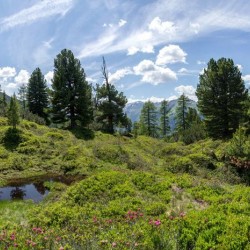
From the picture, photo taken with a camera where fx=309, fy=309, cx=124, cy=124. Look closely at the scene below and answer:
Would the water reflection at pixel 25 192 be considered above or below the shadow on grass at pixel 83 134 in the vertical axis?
below

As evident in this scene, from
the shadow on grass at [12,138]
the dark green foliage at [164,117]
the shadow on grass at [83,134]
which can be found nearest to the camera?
the shadow on grass at [12,138]

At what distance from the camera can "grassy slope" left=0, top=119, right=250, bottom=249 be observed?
8055mm

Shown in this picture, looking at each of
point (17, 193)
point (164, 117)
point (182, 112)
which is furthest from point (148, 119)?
point (17, 193)

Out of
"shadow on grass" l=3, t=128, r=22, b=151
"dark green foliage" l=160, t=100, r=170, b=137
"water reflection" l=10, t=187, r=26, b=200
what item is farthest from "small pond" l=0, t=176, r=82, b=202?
"dark green foliage" l=160, t=100, r=170, b=137

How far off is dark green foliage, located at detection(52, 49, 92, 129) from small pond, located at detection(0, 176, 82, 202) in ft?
72.5

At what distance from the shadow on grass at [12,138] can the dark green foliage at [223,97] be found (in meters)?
24.4

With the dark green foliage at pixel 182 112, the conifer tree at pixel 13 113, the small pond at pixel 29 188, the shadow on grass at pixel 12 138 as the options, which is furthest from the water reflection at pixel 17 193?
the dark green foliage at pixel 182 112

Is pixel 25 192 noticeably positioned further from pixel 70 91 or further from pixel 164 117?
pixel 164 117

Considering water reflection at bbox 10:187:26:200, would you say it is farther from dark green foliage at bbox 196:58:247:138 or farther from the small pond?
dark green foliage at bbox 196:58:247:138

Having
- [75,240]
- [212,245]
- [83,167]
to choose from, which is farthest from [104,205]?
[83,167]

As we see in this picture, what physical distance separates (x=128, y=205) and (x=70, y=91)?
32703mm

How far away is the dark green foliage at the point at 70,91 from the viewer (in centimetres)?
4400

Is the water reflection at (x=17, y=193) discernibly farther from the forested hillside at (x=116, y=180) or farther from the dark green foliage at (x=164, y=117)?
the dark green foliage at (x=164, y=117)

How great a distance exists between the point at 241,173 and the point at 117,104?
29426 millimetres
